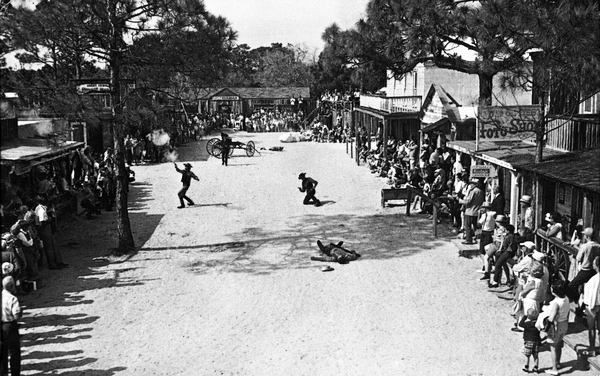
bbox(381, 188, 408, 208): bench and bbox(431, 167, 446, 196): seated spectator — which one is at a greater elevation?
bbox(431, 167, 446, 196): seated spectator

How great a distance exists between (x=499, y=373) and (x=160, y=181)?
1855 cm

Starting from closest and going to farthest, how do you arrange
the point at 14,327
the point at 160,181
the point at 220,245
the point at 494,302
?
the point at 14,327, the point at 494,302, the point at 220,245, the point at 160,181

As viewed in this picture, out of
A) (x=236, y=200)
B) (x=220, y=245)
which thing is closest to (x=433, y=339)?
(x=220, y=245)

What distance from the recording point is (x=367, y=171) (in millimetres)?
27156

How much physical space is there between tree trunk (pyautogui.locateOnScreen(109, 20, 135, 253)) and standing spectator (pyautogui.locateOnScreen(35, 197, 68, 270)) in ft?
4.88

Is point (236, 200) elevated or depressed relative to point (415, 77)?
depressed

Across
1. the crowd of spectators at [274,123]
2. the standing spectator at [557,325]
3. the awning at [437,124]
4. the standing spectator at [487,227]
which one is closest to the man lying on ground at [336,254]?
the standing spectator at [487,227]

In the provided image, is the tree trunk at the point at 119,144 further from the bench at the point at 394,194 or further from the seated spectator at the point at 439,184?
the seated spectator at the point at 439,184

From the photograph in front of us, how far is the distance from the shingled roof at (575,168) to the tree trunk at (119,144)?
8.38 m

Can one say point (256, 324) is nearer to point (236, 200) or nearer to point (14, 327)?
point (14, 327)

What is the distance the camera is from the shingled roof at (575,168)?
1096cm

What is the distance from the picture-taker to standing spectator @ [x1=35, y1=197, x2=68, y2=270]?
43.7 feet

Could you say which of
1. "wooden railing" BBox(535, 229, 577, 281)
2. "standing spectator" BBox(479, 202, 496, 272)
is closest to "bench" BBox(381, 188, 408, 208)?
"standing spectator" BBox(479, 202, 496, 272)

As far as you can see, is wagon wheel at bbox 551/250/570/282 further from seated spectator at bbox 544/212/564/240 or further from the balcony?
the balcony
